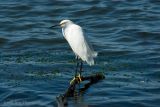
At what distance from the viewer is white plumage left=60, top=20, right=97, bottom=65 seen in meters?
10.9

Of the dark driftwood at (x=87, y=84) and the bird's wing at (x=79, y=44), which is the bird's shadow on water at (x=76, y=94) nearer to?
the dark driftwood at (x=87, y=84)

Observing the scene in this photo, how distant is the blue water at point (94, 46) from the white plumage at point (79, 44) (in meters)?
0.62

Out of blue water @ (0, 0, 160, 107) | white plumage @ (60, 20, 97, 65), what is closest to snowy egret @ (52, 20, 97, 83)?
white plumage @ (60, 20, 97, 65)

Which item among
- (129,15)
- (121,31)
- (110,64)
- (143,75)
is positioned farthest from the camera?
(129,15)

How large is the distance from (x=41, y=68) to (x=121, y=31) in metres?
4.22

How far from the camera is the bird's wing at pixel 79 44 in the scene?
430 inches

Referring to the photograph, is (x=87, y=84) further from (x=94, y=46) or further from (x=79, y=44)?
(x=94, y=46)

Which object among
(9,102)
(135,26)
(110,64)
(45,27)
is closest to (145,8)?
(135,26)

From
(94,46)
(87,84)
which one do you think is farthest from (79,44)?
(94,46)

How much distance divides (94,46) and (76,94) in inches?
A: 161

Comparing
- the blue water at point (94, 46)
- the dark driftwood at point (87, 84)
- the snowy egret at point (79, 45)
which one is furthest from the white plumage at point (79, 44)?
the blue water at point (94, 46)

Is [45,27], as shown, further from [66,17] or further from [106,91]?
Answer: [106,91]

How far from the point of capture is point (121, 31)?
16281mm

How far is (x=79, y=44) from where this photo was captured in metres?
11.1
